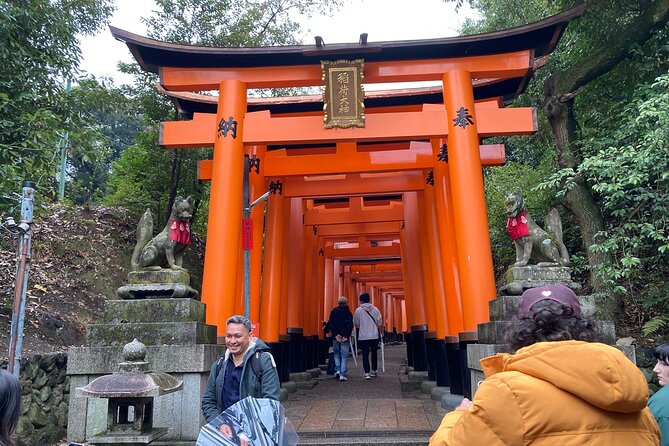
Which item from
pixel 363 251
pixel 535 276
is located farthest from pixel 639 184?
pixel 363 251

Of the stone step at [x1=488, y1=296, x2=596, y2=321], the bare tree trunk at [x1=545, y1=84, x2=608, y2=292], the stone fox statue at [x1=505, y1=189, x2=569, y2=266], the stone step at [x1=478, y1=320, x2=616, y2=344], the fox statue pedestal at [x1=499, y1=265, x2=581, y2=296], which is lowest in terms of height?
the stone step at [x1=478, y1=320, x2=616, y2=344]

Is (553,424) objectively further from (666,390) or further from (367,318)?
(367,318)

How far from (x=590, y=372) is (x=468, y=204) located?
19.9 ft

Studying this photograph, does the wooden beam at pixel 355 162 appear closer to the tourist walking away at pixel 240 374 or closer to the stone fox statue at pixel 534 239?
the stone fox statue at pixel 534 239

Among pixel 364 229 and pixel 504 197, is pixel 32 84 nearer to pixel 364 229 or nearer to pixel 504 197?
pixel 504 197

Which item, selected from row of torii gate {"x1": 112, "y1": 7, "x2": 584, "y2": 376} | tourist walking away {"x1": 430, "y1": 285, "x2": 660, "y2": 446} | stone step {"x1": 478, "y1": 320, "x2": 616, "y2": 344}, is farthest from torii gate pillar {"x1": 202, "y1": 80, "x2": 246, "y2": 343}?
tourist walking away {"x1": 430, "y1": 285, "x2": 660, "y2": 446}

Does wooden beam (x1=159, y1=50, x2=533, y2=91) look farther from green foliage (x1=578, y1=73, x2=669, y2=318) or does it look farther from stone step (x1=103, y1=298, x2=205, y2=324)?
stone step (x1=103, y1=298, x2=205, y2=324)

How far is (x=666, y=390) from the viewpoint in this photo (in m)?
2.40

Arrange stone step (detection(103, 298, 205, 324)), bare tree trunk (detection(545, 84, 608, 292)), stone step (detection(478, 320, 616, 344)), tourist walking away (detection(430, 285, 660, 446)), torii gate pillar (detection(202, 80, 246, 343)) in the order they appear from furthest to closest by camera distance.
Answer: bare tree trunk (detection(545, 84, 608, 292)) < torii gate pillar (detection(202, 80, 246, 343)) < stone step (detection(103, 298, 205, 324)) < stone step (detection(478, 320, 616, 344)) < tourist walking away (detection(430, 285, 660, 446))

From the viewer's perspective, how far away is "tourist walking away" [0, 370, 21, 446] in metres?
1.64

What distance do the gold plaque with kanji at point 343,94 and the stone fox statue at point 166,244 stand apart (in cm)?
278

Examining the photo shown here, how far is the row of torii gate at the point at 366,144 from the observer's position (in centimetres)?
732

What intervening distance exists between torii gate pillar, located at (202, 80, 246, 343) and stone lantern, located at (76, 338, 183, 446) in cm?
268

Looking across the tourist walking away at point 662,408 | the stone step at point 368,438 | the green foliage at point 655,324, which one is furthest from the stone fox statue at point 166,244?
the green foliage at point 655,324
